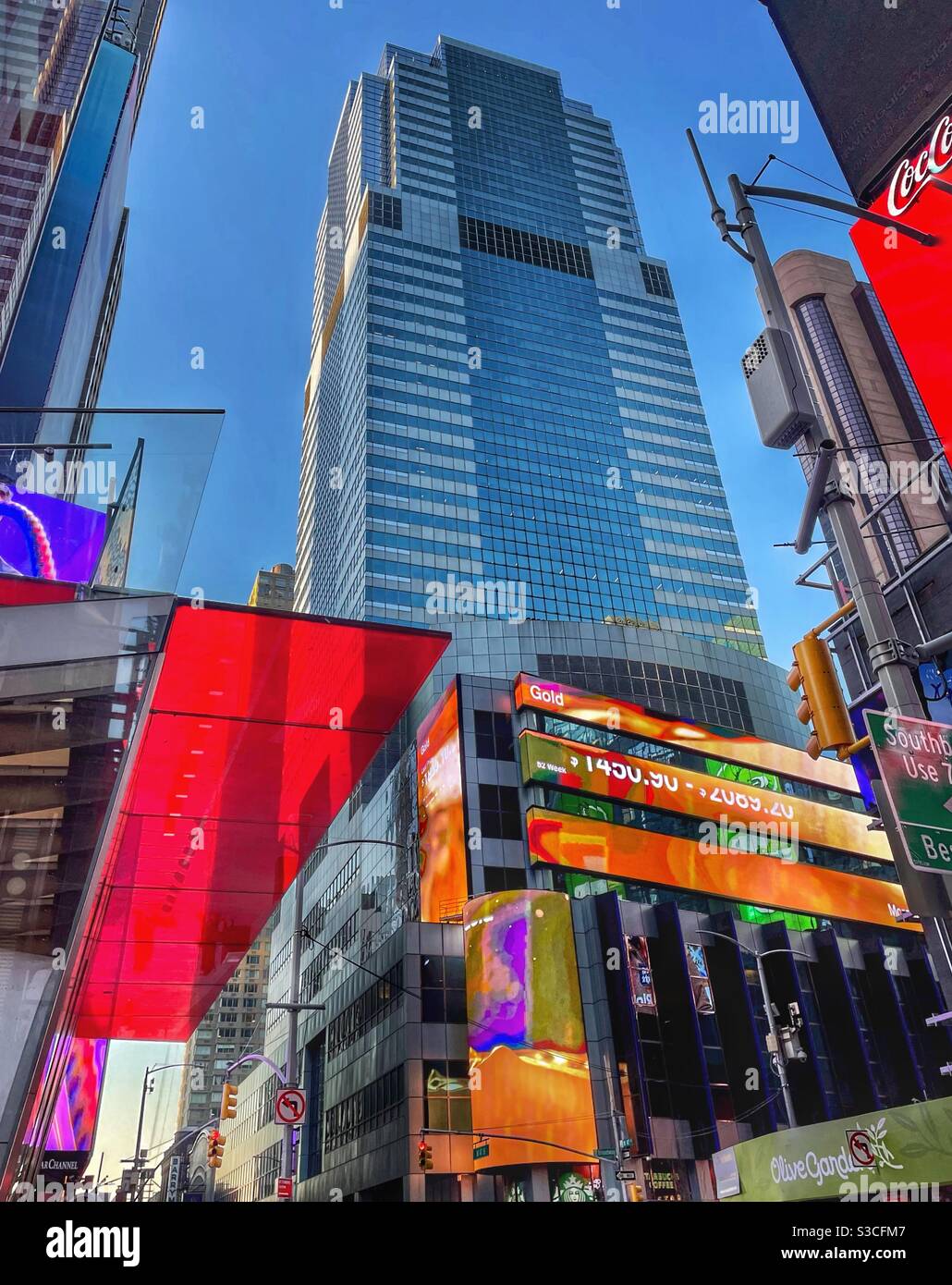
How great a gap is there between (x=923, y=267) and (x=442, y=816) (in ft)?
124

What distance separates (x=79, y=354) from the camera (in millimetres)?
24234

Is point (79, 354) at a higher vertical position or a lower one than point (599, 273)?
→ lower

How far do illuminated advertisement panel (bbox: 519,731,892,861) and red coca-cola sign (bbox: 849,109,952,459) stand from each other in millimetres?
32716

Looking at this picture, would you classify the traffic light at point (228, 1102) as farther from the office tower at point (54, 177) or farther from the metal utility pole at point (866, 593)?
the metal utility pole at point (866, 593)

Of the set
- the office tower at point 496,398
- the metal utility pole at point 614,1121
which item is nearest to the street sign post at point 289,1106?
the metal utility pole at point 614,1121

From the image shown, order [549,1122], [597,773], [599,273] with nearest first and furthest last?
[549,1122]
[597,773]
[599,273]

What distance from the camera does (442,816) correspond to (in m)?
49.0

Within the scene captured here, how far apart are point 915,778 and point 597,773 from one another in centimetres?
4191

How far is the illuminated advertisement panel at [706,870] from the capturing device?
46.1m

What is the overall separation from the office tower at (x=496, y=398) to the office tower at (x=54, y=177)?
66.4 m

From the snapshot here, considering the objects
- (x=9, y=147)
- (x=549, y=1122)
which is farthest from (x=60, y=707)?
(x=549, y=1122)

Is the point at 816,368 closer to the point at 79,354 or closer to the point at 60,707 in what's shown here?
the point at 79,354

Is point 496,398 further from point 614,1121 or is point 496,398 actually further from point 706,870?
point 614,1121
